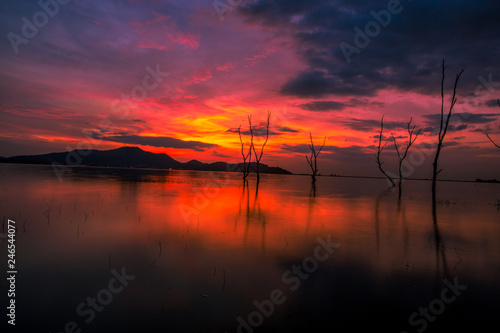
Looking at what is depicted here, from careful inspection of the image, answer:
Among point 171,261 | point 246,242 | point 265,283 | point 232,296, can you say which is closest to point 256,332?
point 232,296

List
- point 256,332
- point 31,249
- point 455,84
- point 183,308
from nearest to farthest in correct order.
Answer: point 256,332 < point 183,308 < point 31,249 < point 455,84

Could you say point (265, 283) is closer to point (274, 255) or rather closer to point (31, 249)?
point (274, 255)

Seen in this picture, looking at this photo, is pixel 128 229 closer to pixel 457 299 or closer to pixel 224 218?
pixel 224 218

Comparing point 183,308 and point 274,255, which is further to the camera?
point 274,255

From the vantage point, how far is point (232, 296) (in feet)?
13.8

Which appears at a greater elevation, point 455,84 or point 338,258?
point 455,84

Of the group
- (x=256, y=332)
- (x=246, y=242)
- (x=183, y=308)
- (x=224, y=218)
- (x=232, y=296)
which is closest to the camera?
(x=256, y=332)

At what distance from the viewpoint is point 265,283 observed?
4.75 meters

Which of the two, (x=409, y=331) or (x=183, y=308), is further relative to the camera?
(x=183, y=308)

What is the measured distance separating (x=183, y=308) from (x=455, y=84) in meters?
25.7

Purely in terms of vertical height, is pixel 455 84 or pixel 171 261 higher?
pixel 455 84

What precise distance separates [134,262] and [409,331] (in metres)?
4.96

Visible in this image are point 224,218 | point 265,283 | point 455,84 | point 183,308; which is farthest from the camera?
point 455,84

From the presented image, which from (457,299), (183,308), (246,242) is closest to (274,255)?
(246,242)
